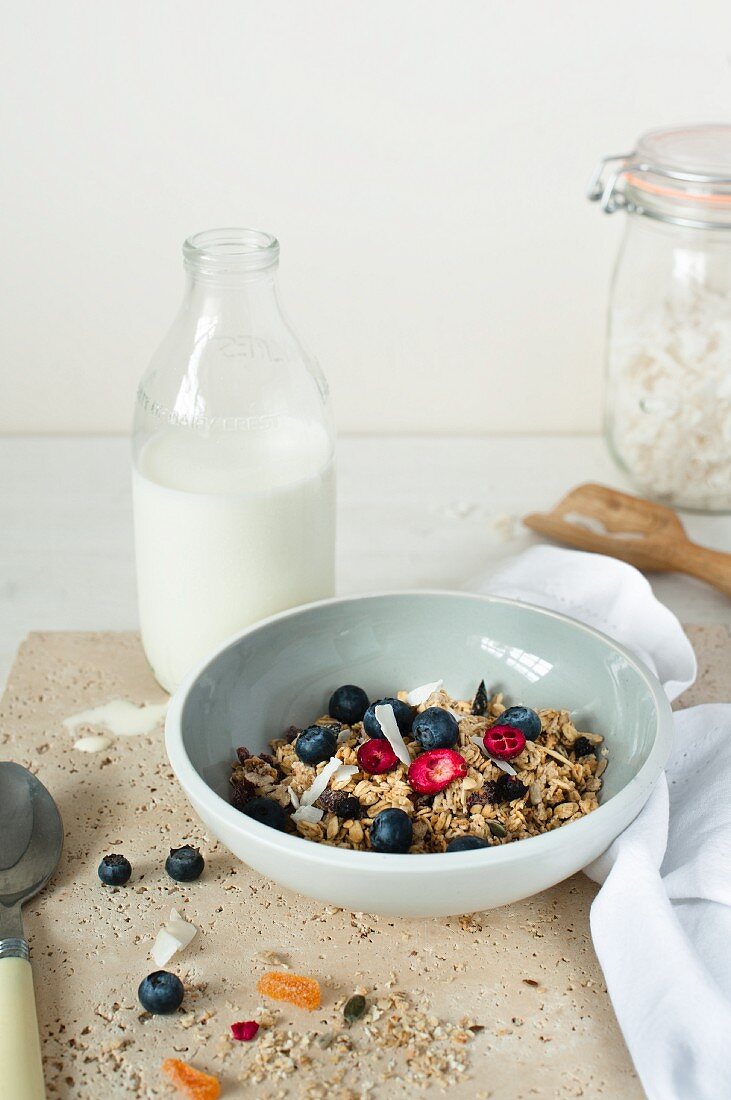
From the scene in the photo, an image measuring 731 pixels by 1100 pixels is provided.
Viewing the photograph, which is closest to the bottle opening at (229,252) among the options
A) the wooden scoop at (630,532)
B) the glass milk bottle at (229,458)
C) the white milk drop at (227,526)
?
the glass milk bottle at (229,458)

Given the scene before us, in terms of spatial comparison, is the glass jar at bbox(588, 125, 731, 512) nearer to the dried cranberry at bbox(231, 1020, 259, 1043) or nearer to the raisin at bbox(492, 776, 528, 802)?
the raisin at bbox(492, 776, 528, 802)

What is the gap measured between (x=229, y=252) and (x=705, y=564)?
0.56 meters

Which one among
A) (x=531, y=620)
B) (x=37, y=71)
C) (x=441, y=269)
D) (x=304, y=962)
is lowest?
(x=304, y=962)

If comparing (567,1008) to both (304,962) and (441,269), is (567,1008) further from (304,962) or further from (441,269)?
(441,269)

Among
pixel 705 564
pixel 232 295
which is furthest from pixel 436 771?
pixel 705 564

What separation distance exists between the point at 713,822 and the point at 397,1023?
250 millimetres

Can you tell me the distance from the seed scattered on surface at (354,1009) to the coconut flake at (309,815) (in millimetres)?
113

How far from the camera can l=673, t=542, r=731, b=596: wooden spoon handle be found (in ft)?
3.74

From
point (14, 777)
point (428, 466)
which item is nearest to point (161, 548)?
point (14, 777)

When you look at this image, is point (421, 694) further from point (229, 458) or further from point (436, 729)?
point (229, 458)

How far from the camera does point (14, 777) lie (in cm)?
84

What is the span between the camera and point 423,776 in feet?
2.48

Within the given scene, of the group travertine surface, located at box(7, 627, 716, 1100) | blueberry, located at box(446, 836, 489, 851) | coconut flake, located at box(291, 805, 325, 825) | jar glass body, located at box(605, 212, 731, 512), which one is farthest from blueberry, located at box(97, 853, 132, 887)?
jar glass body, located at box(605, 212, 731, 512)

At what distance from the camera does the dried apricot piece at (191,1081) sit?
616mm
